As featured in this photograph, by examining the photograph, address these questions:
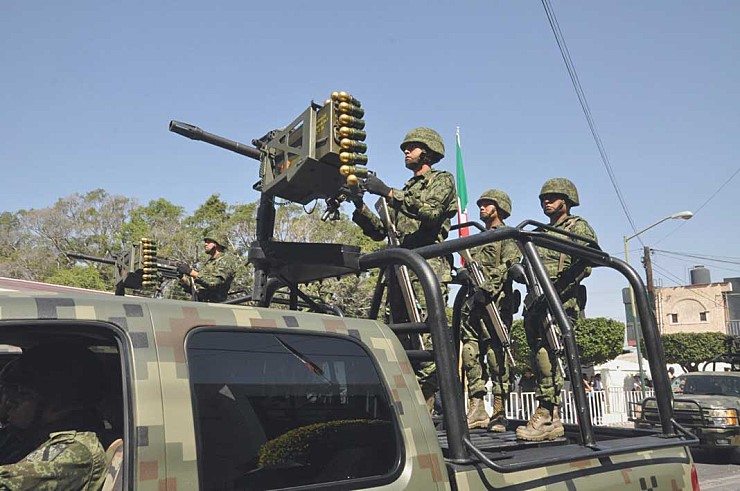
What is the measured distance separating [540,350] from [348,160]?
2330mm

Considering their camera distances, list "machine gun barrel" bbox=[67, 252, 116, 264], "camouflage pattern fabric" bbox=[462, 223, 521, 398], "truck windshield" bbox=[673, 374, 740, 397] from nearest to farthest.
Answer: "camouflage pattern fabric" bbox=[462, 223, 521, 398]
"machine gun barrel" bbox=[67, 252, 116, 264]
"truck windshield" bbox=[673, 374, 740, 397]

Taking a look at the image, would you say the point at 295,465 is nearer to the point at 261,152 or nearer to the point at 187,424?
the point at 187,424

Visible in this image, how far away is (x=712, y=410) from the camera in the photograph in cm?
1172

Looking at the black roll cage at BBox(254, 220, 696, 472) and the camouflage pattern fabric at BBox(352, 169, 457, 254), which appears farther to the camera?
the camouflage pattern fabric at BBox(352, 169, 457, 254)

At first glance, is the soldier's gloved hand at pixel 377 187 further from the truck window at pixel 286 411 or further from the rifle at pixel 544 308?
the truck window at pixel 286 411

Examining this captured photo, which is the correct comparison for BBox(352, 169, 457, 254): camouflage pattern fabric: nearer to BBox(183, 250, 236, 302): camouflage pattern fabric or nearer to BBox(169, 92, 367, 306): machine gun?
BBox(169, 92, 367, 306): machine gun

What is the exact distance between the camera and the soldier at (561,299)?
14.0 feet

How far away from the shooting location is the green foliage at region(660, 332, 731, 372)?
3203 cm

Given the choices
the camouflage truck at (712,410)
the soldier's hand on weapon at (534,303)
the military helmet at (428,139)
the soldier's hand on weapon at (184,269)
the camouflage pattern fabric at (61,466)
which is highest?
the military helmet at (428,139)

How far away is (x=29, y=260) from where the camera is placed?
33031mm

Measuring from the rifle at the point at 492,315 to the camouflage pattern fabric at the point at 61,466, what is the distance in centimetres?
374

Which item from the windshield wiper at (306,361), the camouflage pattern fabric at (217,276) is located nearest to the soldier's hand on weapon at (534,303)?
the windshield wiper at (306,361)

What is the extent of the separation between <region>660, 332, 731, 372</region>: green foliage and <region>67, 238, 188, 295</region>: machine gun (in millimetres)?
28169

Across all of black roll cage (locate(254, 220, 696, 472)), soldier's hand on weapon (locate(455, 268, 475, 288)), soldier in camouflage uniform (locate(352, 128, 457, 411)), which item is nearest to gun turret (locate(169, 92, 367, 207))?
black roll cage (locate(254, 220, 696, 472))
